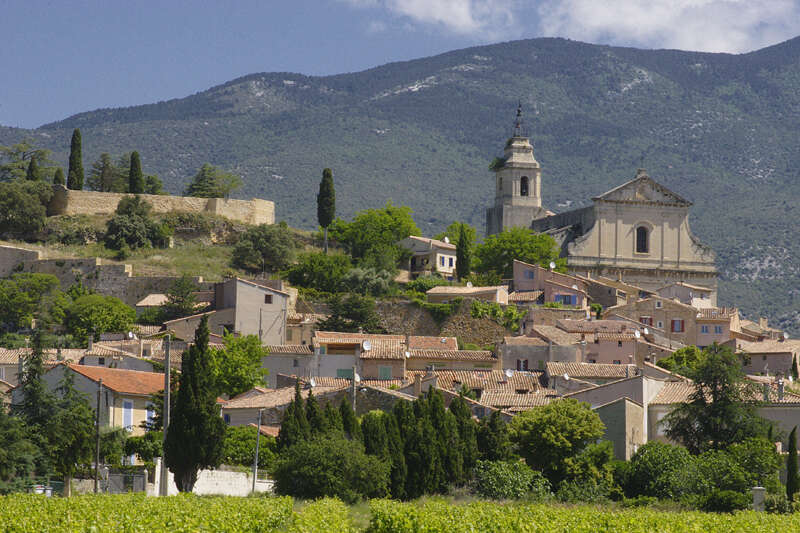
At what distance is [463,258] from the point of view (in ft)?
306

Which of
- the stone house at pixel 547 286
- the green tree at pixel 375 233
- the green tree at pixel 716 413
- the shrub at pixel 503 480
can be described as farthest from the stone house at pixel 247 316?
the shrub at pixel 503 480

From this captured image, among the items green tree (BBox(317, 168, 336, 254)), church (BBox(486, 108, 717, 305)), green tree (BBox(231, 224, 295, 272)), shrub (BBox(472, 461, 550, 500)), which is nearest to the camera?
shrub (BBox(472, 461, 550, 500))

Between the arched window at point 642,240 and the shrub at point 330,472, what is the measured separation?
57.1 meters

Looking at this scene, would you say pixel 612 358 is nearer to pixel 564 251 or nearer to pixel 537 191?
pixel 564 251

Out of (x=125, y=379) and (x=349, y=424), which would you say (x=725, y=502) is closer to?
(x=349, y=424)

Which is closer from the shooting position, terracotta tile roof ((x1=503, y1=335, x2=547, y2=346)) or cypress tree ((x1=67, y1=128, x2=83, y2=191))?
terracotta tile roof ((x1=503, y1=335, x2=547, y2=346))

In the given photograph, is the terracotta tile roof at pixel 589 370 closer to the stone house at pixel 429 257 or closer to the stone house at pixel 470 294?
the stone house at pixel 470 294

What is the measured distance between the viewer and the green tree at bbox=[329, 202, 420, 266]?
95.6 meters


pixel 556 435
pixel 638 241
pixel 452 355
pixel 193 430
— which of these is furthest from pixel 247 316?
pixel 193 430

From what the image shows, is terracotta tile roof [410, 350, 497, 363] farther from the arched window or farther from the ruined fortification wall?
the ruined fortification wall

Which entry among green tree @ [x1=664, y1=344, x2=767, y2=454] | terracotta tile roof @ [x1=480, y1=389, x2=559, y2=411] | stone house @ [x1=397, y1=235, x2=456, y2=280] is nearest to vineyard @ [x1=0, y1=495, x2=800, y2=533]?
green tree @ [x1=664, y1=344, x2=767, y2=454]

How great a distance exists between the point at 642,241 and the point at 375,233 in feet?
58.4

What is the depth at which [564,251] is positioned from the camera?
10062 cm

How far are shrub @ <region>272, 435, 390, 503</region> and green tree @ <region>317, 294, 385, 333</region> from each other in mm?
32621
